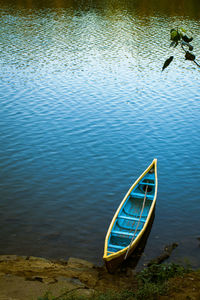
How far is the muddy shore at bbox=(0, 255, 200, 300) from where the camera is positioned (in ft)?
37.4

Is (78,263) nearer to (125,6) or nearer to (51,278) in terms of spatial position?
(51,278)

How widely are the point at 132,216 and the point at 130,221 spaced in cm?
57

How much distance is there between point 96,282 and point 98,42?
43.0 m

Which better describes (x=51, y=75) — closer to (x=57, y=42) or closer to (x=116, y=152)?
(x=57, y=42)

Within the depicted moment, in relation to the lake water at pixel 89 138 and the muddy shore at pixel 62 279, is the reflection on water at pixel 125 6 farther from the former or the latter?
the muddy shore at pixel 62 279

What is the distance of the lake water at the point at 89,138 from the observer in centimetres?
1670

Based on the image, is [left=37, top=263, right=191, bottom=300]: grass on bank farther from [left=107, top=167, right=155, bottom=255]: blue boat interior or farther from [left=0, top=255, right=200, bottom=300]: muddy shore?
[left=107, top=167, right=155, bottom=255]: blue boat interior

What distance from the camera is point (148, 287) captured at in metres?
11.7

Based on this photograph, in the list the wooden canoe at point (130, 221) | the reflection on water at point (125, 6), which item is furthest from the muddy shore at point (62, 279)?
the reflection on water at point (125, 6)

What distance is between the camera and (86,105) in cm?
3119

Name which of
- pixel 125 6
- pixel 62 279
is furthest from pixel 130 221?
pixel 125 6

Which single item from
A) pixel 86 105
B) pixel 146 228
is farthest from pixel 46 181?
pixel 86 105

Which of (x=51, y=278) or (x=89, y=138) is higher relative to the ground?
(x=89, y=138)

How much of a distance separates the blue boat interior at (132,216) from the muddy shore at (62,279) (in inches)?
41.4
